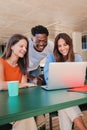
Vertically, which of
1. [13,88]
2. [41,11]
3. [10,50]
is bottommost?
[13,88]

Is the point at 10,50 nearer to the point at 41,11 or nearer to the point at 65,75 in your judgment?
the point at 65,75

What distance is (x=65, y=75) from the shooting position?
142 cm

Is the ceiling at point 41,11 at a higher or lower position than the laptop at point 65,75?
higher

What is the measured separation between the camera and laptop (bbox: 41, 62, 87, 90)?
1377mm

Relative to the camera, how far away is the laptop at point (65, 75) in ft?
4.52

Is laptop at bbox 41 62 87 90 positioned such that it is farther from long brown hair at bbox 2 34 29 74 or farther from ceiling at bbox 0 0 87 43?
ceiling at bbox 0 0 87 43

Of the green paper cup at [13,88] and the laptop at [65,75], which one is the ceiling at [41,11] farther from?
the green paper cup at [13,88]

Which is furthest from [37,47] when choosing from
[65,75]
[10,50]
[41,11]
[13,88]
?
[41,11]

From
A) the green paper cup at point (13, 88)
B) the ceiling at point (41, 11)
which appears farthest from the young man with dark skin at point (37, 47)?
the ceiling at point (41, 11)

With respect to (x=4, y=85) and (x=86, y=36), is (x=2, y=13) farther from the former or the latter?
(x=86, y=36)

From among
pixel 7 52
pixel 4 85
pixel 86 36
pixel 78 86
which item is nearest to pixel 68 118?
pixel 78 86

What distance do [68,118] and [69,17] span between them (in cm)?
591

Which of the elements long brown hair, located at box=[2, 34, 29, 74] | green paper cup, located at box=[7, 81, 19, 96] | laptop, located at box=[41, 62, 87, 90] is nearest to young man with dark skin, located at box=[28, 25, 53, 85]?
long brown hair, located at box=[2, 34, 29, 74]

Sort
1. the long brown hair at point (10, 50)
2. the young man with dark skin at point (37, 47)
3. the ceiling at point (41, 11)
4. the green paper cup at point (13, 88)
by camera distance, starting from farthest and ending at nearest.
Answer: the ceiling at point (41, 11)
the young man with dark skin at point (37, 47)
the long brown hair at point (10, 50)
the green paper cup at point (13, 88)
